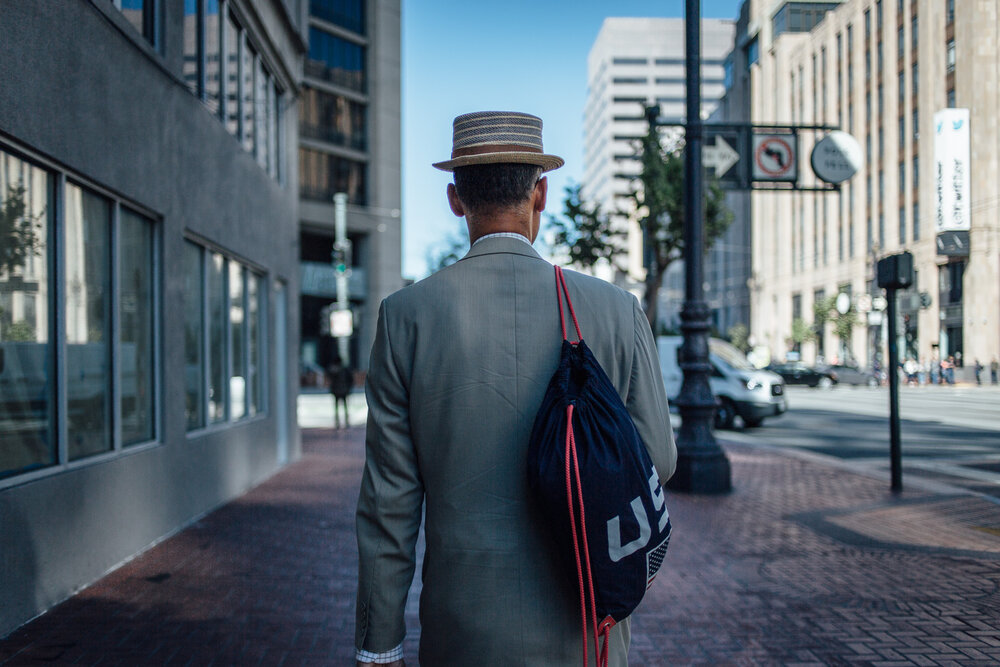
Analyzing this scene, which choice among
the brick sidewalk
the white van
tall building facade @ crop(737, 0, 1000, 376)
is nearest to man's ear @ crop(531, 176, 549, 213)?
the brick sidewalk

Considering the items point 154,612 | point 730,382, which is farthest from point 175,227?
point 730,382

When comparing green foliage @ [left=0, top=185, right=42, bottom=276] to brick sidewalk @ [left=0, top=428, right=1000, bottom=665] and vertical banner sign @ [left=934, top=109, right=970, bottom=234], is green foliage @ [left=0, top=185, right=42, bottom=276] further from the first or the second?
vertical banner sign @ [left=934, top=109, right=970, bottom=234]

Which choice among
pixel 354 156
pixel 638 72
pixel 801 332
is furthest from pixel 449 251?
pixel 638 72

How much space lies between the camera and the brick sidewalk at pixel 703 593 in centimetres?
408

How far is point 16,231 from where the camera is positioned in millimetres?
4891

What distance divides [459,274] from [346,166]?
40.7 m

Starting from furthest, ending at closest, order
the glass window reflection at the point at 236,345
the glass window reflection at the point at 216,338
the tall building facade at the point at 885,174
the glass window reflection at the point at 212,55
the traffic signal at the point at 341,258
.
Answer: the traffic signal at the point at 341,258
the tall building facade at the point at 885,174
the glass window reflection at the point at 236,345
the glass window reflection at the point at 216,338
the glass window reflection at the point at 212,55

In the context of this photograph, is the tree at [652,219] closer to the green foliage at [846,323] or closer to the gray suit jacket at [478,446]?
the gray suit jacket at [478,446]

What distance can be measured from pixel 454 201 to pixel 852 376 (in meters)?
42.3

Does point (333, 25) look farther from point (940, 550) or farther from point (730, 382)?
point (940, 550)

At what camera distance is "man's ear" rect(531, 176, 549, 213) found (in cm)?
194

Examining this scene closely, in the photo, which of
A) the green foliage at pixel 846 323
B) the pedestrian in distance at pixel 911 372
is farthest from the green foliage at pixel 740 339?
the pedestrian in distance at pixel 911 372

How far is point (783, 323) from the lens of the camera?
6619 cm

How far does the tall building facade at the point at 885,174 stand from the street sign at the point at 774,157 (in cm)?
207
